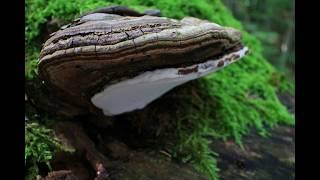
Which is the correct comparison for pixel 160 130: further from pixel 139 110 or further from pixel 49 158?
pixel 49 158

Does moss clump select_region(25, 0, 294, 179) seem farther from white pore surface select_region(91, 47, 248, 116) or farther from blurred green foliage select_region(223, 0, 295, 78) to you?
blurred green foliage select_region(223, 0, 295, 78)

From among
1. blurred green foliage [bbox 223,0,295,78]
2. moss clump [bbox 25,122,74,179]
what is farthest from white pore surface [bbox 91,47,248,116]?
blurred green foliage [bbox 223,0,295,78]

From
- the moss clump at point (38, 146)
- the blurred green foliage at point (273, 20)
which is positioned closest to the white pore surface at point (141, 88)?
the moss clump at point (38, 146)

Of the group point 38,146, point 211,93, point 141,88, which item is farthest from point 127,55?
point 211,93

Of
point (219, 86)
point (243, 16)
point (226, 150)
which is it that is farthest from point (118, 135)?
point (243, 16)

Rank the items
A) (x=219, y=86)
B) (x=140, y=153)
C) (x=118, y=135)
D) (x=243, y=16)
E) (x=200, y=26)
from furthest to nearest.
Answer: (x=243, y=16), (x=219, y=86), (x=118, y=135), (x=140, y=153), (x=200, y=26)
